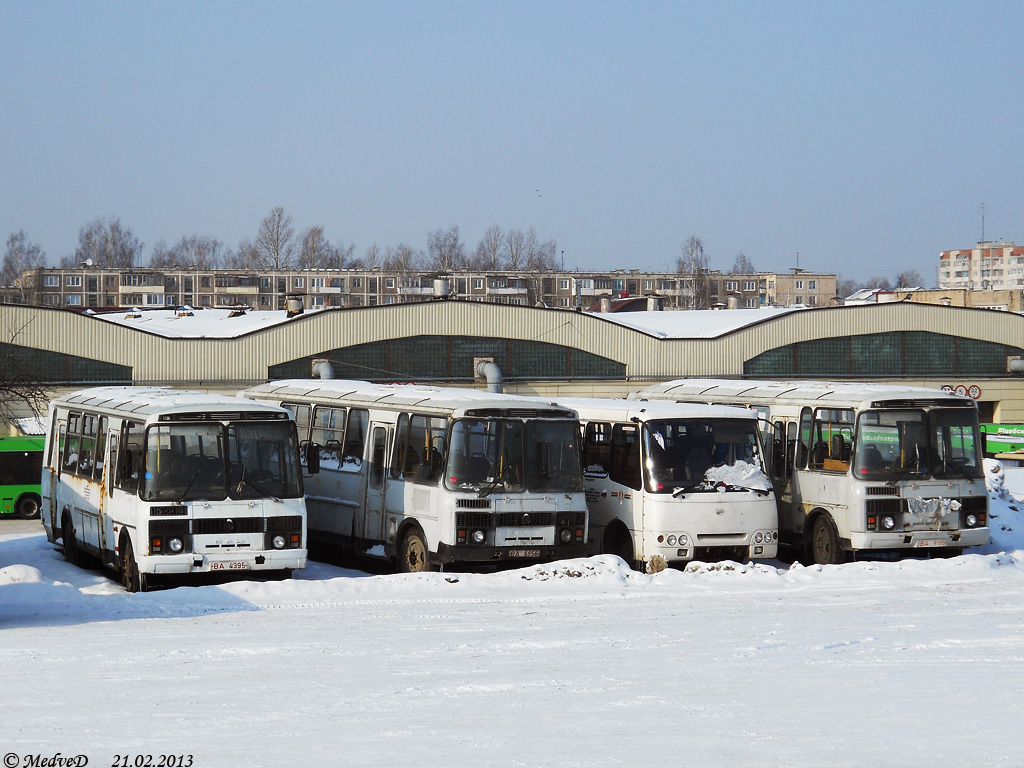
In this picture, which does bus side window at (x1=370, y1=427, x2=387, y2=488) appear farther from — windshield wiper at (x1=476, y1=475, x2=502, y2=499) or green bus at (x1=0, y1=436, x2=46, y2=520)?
green bus at (x1=0, y1=436, x2=46, y2=520)

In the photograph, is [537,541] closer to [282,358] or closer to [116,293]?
[282,358]

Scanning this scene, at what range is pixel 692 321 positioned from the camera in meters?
55.5

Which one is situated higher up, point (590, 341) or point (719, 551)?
point (590, 341)

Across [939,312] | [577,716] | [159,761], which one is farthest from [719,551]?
[939,312]

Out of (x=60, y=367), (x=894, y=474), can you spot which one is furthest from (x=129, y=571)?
(x=60, y=367)

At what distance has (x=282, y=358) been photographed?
45.9 metres

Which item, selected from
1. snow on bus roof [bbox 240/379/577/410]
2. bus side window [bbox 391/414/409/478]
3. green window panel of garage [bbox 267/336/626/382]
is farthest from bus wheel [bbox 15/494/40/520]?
bus side window [bbox 391/414/409/478]

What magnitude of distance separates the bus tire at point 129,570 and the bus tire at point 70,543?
3.30 meters

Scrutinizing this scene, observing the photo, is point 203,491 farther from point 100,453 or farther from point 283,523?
point 100,453

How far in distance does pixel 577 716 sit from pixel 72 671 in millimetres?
4510

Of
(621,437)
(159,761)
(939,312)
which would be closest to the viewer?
(159,761)

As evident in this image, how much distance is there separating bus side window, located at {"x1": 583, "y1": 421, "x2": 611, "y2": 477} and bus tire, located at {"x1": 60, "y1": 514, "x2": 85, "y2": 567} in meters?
8.21

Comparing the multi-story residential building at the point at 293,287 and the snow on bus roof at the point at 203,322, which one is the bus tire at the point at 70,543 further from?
the multi-story residential building at the point at 293,287

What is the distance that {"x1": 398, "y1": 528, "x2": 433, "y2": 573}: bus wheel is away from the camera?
18.9 metres
